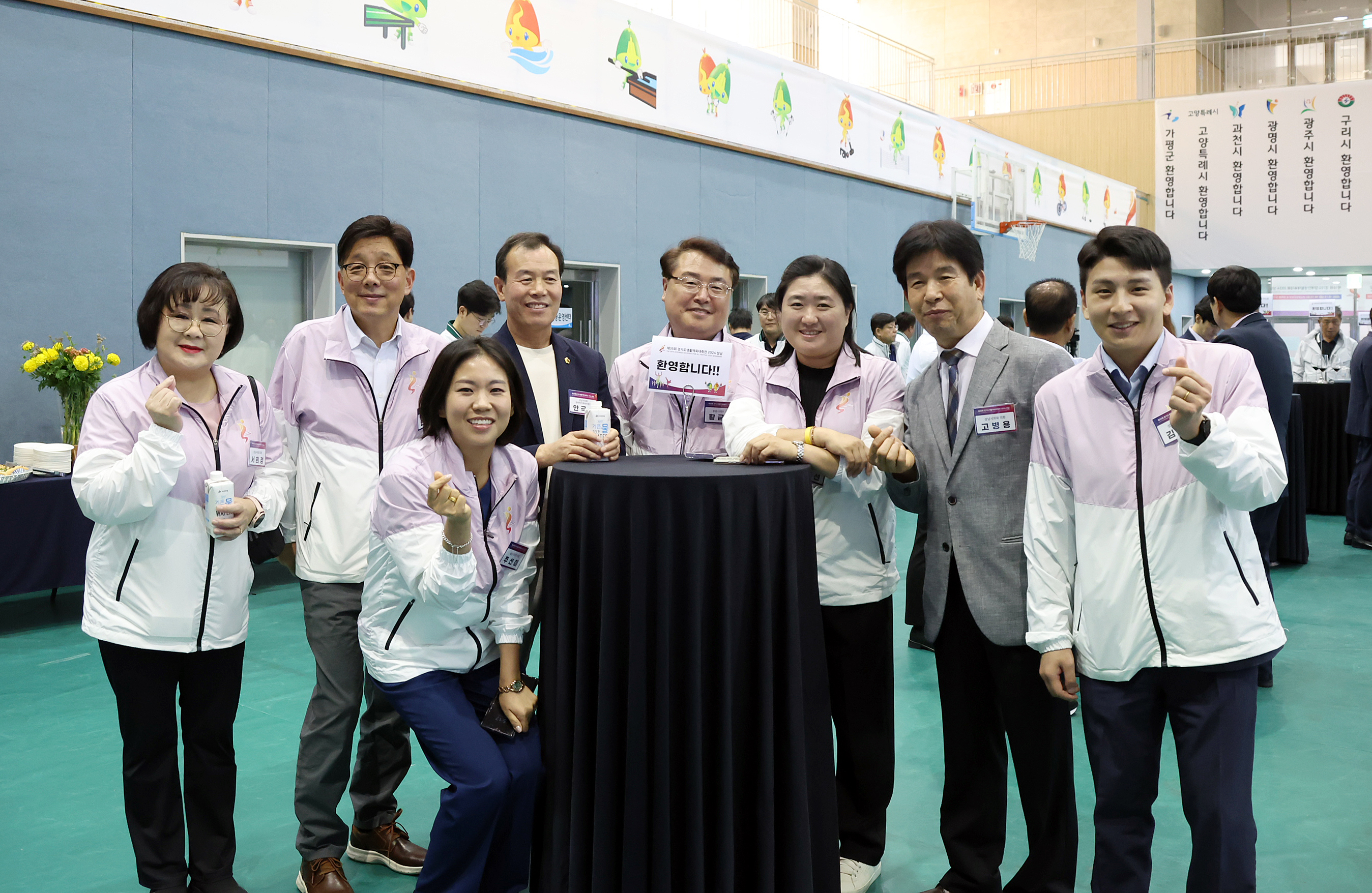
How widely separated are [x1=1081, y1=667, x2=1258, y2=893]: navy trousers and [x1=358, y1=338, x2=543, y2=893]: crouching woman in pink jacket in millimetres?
1194

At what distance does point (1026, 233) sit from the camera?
14719mm

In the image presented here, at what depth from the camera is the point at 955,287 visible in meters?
2.33

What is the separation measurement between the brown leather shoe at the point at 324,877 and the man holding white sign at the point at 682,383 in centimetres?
132

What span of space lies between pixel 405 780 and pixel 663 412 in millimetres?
1566

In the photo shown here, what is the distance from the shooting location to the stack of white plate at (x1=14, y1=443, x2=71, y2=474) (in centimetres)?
493

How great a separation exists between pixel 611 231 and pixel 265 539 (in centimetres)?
640

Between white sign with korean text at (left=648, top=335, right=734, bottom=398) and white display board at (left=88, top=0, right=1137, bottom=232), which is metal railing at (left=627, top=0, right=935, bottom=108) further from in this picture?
white sign with korean text at (left=648, top=335, right=734, bottom=398)

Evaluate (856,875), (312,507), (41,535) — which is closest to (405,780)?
(312,507)

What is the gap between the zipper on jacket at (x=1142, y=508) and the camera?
6.26ft

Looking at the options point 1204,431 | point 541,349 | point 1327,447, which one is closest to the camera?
point 1204,431

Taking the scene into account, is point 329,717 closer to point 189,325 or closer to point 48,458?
point 189,325

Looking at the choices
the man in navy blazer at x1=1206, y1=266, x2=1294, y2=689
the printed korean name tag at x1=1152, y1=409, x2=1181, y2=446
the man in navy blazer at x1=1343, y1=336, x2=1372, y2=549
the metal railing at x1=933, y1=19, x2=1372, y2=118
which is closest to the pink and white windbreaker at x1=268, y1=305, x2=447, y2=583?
the printed korean name tag at x1=1152, y1=409, x2=1181, y2=446

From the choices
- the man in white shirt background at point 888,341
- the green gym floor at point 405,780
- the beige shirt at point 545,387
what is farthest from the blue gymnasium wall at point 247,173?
the beige shirt at point 545,387

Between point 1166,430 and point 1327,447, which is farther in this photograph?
point 1327,447
